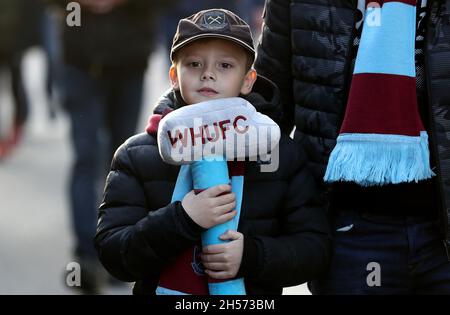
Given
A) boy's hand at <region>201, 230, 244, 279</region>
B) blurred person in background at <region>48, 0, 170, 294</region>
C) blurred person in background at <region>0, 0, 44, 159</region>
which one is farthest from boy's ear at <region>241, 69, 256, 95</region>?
blurred person in background at <region>0, 0, 44, 159</region>

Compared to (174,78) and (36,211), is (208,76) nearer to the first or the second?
(174,78)

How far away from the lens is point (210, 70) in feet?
8.93

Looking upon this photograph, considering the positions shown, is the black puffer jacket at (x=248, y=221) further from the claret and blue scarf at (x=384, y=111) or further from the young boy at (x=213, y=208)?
the claret and blue scarf at (x=384, y=111)

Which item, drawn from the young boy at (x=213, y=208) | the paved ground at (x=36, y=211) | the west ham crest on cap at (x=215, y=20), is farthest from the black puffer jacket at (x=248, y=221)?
the paved ground at (x=36, y=211)

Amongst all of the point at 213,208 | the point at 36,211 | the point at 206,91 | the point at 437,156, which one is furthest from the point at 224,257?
the point at 36,211

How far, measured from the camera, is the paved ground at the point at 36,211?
5602 mm

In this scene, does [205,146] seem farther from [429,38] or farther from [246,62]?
[429,38]

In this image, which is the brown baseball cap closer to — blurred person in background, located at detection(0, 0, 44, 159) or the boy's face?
the boy's face

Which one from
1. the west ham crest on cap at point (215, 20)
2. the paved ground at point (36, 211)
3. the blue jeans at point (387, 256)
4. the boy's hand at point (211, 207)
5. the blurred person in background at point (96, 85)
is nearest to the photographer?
the boy's hand at point (211, 207)

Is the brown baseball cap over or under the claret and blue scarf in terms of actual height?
over

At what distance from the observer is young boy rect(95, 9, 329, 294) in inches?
105

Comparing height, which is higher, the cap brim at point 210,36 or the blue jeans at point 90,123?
the cap brim at point 210,36

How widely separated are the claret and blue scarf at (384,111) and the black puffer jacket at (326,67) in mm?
48
